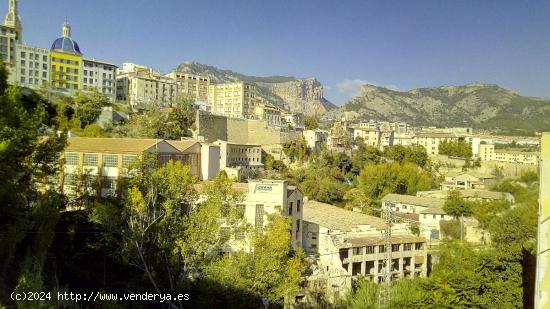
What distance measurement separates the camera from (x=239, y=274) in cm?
1364

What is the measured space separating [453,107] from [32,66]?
116 metres

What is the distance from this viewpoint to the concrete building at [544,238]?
12.6ft

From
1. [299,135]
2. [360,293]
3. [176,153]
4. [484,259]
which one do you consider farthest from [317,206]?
[299,135]

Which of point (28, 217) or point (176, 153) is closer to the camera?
point (28, 217)

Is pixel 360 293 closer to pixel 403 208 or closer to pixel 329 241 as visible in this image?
pixel 329 241

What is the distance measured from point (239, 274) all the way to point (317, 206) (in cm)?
1835

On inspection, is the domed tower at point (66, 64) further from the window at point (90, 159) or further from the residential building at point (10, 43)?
the window at point (90, 159)

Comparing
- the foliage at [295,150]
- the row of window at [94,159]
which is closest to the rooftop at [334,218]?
the row of window at [94,159]

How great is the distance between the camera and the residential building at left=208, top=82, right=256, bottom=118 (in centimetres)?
6575

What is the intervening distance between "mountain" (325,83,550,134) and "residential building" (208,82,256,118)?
61555mm

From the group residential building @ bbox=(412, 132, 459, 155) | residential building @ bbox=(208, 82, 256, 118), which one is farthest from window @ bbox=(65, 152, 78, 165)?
residential building @ bbox=(412, 132, 459, 155)

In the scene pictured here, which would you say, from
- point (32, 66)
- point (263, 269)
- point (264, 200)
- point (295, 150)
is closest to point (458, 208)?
point (295, 150)

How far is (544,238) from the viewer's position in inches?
153

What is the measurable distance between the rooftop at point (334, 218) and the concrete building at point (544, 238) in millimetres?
20793
